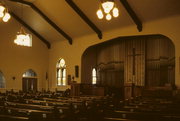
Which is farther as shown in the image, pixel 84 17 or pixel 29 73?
pixel 29 73

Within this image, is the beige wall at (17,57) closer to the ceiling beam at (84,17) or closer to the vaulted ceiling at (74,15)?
the vaulted ceiling at (74,15)

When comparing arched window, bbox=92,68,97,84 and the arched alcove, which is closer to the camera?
the arched alcove

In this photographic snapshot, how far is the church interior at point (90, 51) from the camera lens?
12148 millimetres

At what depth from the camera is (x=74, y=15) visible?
15062mm

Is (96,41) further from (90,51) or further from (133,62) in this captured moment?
(133,62)

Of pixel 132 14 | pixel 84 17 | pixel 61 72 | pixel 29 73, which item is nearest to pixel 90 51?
pixel 61 72

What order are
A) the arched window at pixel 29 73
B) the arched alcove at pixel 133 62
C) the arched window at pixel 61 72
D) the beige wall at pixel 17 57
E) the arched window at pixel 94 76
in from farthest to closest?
the arched window at pixel 29 73
the arched window at pixel 61 72
the arched window at pixel 94 76
the beige wall at pixel 17 57
the arched alcove at pixel 133 62

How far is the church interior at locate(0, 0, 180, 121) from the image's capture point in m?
12.1

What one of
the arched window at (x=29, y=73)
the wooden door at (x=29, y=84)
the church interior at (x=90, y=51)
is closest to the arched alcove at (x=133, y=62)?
the church interior at (x=90, y=51)

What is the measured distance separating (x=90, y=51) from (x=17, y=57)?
5.70m

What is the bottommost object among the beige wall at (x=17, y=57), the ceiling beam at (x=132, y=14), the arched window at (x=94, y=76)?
the arched window at (x=94, y=76)

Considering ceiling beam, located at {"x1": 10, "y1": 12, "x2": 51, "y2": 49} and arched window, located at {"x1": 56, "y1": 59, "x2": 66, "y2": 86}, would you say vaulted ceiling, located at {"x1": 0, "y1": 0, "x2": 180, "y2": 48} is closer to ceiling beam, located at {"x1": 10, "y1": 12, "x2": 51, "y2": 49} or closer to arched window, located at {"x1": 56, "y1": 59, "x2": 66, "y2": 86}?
ceiling beam, located at {"x1": 10, "y1": 12, "x2": 51, "y2": 49}

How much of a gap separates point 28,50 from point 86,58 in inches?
198

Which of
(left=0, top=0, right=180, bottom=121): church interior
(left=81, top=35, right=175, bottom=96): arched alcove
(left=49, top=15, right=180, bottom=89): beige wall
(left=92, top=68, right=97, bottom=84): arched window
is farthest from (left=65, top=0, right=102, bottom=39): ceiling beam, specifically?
(left=92, top=68, right=97, bottom=84): arched window
